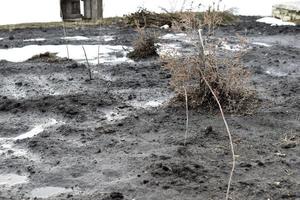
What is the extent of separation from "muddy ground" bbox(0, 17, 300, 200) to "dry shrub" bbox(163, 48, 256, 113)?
185 millimetres

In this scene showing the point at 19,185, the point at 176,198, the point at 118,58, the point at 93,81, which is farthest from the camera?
the point at 118,58

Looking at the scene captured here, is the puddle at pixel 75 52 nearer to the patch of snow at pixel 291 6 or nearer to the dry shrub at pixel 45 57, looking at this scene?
the dry shrub at pixel 45 57

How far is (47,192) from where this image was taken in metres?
4.43

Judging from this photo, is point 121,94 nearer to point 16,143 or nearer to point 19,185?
point 16,143

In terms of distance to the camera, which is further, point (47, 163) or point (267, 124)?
point (267, 124)

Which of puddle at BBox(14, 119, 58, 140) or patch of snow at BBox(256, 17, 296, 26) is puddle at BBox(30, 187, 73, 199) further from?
patch of snow at BBox(256, 17, 296, 26)

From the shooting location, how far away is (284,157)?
16.4 feet

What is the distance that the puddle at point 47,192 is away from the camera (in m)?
4.37

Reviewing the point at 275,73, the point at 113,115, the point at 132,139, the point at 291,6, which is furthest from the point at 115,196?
the point at 291,6

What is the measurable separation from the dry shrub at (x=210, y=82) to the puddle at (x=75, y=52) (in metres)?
3.11

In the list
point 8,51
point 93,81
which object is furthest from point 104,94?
point 8,51

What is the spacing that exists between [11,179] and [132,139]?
4.36ft

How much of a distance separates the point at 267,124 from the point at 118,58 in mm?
4147

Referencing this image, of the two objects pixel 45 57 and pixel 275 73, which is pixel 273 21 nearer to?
pixel 275 73
